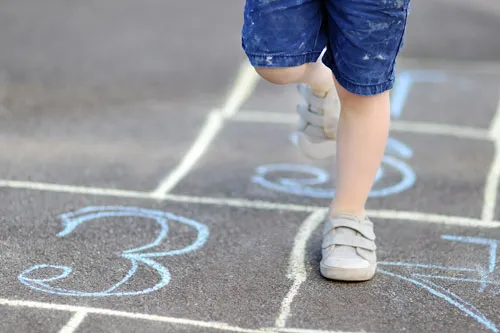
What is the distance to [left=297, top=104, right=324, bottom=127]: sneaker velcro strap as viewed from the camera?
2932mm

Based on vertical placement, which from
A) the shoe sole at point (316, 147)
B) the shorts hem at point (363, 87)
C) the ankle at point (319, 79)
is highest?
the shorts hem at point (363, 87)

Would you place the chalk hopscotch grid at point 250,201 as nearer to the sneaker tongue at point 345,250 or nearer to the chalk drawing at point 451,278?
the sneaker tongue at point 345,250

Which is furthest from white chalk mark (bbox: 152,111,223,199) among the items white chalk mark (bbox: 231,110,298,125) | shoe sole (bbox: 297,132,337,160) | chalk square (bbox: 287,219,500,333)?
chalk square (bbox: 287,219,500,333)

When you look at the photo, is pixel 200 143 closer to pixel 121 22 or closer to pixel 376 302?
pixel 376 302

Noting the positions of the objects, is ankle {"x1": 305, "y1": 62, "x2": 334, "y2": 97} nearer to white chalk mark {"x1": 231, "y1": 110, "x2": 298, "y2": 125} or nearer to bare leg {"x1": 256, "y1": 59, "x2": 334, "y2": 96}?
bare leg {"x1": 256, "y1": 59, "x2": 334, "y2": 96}

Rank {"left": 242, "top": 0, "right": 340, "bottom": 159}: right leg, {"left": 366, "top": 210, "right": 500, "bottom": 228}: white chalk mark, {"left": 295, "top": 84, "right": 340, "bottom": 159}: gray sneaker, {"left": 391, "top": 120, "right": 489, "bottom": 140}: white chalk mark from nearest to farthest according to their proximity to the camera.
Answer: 1. {"left": 242, "top": 0, "right": 340, "bottom": 159}: right leg
2. {"left": 295, "top": 84, "right": 340, "bottom": 159}: gray sneaker
3. {"left": 366, "top": 210, "right": 500, "bottom": 228}: white chalk mark
4. {"left": 391, "top": 120, "right": 489, "bottom": 140}: white chalk mark

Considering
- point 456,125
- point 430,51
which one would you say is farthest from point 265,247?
point 430,51

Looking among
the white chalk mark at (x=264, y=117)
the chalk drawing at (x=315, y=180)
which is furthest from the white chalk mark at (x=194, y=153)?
the chalk drawing at (x=315, y=180)

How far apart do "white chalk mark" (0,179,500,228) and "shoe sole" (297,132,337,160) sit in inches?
8.5

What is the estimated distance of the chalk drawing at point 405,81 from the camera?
14.2 feet

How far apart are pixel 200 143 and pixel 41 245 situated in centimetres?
119

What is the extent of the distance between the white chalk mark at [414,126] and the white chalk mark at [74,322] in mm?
1956

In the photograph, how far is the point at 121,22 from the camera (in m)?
5.81

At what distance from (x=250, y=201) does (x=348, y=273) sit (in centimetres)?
74
